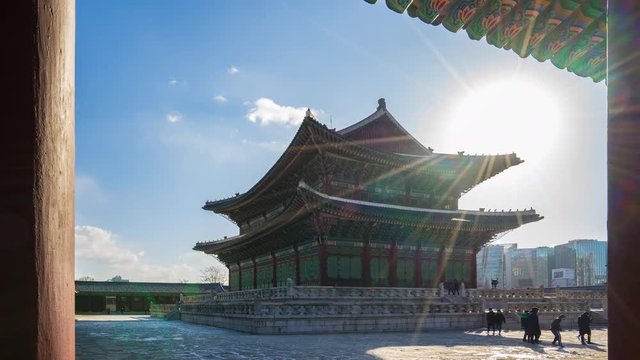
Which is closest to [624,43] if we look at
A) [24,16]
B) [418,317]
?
[24,16]

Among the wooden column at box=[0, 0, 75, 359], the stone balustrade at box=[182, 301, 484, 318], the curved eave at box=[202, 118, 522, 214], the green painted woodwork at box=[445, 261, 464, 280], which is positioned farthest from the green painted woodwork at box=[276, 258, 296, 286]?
the wooden column at box=[0, 0, 75, 359]

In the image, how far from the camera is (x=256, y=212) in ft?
145

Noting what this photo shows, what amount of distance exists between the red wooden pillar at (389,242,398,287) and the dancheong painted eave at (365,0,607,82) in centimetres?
2779

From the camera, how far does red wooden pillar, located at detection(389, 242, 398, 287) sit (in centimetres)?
3177

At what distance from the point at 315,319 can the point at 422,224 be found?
1116cm

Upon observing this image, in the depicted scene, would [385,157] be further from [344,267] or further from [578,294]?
[578,294]

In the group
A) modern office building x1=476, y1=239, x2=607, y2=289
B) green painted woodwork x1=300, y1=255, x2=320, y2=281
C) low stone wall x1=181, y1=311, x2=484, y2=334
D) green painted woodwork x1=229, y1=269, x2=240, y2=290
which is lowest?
modern office building x1=476, y1=239, x2=607, y2=289

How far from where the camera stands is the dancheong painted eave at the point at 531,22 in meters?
4.16

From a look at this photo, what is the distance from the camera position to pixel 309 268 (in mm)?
31453

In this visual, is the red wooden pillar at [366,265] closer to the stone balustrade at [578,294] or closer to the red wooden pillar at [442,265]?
the red wooden pillar at [442,265]

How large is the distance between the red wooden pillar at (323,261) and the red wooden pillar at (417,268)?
6324 millimetres

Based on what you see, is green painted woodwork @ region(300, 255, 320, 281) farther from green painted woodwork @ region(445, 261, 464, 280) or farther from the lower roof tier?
green painted woodwork @ region(445, 261, 464, 280)

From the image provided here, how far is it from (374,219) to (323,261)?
3.73 m

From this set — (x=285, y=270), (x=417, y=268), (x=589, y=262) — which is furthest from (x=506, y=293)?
(x=589, y=262)
